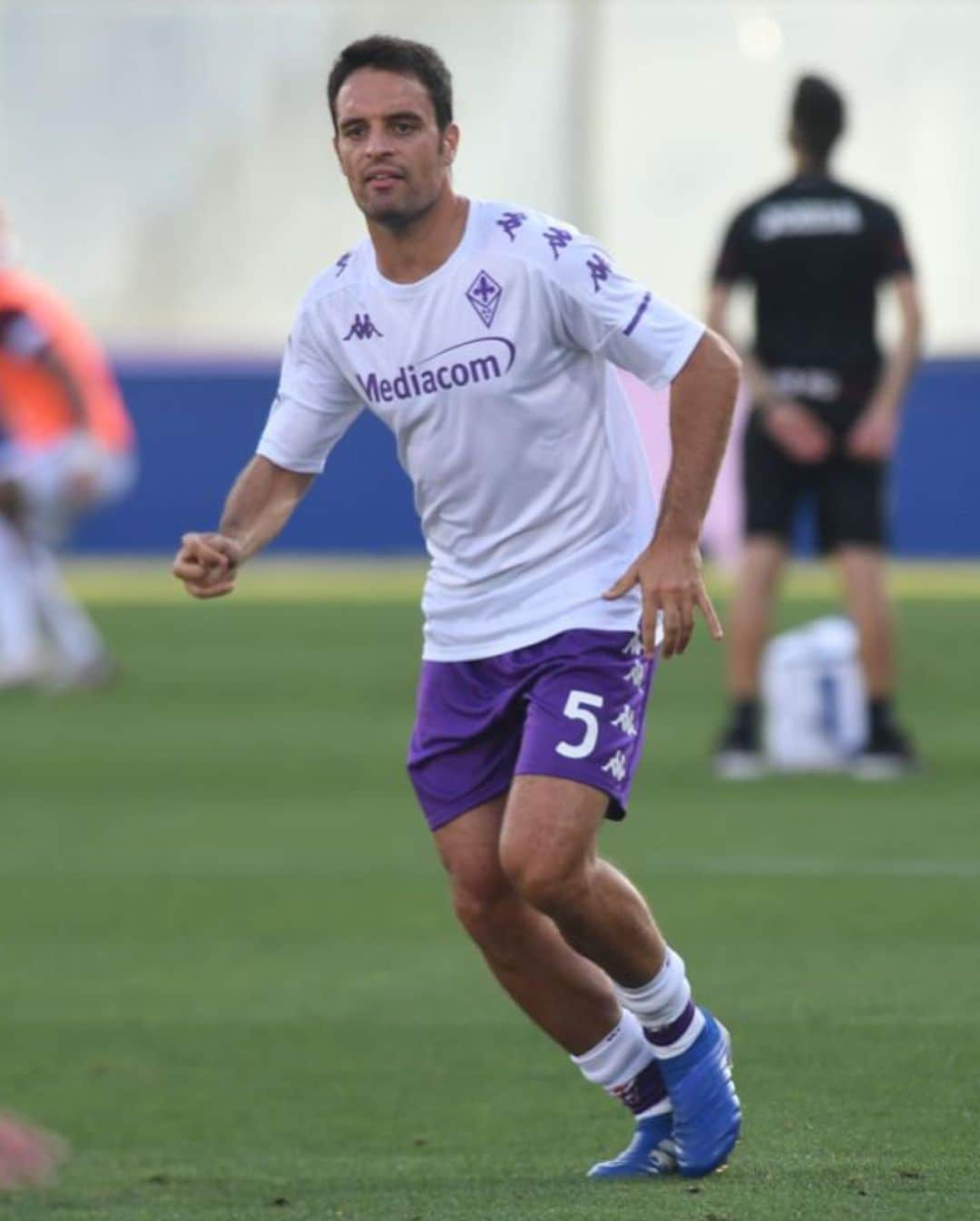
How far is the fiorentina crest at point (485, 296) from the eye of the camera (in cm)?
617

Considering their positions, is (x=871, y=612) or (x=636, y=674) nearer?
(x=636, y=674)

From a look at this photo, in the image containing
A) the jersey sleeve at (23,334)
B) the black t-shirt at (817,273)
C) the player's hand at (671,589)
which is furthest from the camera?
the jersey sleeve at (23,334)

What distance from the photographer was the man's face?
614 cm

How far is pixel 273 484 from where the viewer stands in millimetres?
6586

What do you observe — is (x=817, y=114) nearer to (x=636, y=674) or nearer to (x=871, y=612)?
(x=871, y=612)

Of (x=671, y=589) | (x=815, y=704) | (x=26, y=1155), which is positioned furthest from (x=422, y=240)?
(x=815, y=704)

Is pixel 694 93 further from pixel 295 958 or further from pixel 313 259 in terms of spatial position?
pixel 295 958

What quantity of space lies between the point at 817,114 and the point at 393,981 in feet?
14.2

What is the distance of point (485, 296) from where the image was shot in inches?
243

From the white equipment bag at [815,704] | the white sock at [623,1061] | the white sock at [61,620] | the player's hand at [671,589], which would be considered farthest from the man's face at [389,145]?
the white sock at [61,620]

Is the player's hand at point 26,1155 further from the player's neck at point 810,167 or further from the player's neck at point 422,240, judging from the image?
the player's neck at point 810,167

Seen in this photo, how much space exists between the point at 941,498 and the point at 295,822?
12.8 meters

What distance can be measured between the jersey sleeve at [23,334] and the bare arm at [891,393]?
20.2 feet

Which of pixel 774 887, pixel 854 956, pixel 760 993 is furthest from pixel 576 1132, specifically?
pixel 774 887
